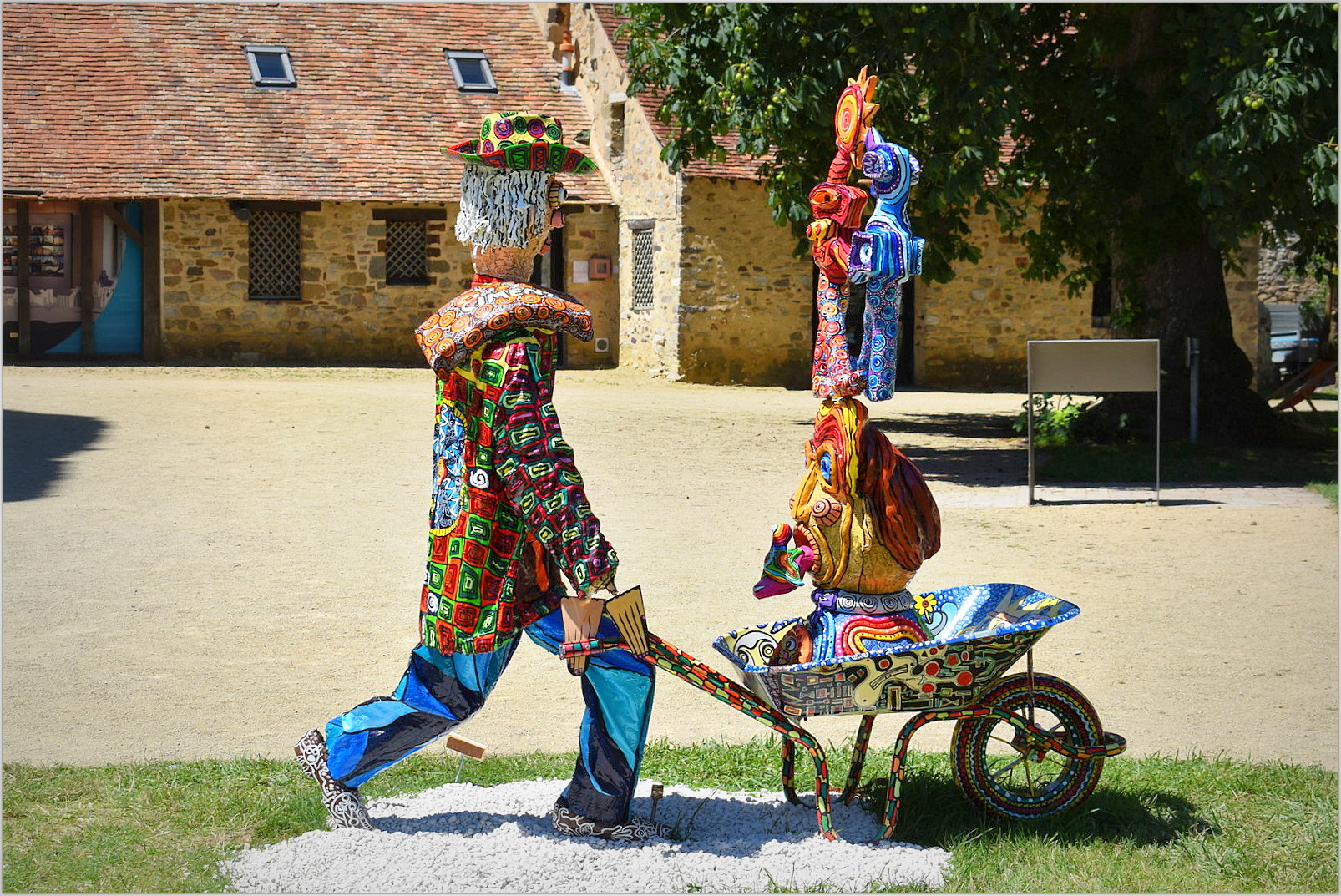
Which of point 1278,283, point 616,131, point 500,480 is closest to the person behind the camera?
point 500,480

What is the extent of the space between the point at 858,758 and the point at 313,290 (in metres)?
21.1

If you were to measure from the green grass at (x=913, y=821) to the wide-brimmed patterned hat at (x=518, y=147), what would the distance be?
1.97m

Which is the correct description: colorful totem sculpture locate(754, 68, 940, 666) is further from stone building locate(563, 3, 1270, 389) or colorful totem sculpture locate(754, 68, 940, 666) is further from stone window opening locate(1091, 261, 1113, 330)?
stone window opening locate(1091, 261, 1113, 330)

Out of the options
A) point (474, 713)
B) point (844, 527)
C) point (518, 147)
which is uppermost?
point (518, 147)

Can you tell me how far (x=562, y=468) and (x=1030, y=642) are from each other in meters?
1.36

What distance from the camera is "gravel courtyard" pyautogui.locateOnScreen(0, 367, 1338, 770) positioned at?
18.4 ft

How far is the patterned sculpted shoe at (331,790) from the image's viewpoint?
159 inches

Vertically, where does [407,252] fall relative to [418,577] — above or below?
above

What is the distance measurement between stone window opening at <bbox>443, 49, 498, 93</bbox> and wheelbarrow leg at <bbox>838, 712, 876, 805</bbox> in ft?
74.8

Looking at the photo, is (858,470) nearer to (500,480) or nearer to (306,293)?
(500,480)

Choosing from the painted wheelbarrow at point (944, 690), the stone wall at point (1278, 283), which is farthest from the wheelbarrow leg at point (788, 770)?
the stone wall at point (1278, 283)

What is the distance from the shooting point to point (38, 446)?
1322 centimetres

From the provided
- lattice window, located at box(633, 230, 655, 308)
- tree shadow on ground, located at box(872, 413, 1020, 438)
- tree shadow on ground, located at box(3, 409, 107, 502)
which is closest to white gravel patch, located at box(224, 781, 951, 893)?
tree shadow on ground, located at box(3, 409, 107, 502)

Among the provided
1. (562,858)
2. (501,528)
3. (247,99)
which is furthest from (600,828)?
(247,99)
